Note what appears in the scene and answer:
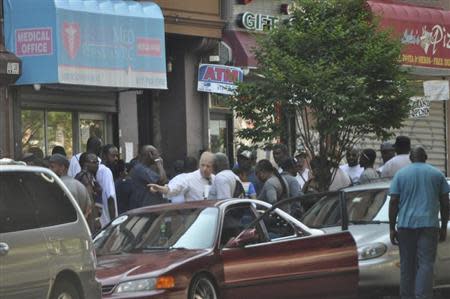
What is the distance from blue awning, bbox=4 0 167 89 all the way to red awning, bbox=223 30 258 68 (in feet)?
8.48

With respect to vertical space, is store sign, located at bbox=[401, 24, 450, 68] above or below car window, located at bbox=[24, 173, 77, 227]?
above

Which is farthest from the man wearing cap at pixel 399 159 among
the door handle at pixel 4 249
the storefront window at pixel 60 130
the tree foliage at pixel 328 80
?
the door handle at pixel 4 249

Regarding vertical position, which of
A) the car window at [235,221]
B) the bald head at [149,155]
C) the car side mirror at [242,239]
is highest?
the bald head at [149,155]

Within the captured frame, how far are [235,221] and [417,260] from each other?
6.59ft

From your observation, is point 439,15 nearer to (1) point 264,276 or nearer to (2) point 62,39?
(2) point 62,39

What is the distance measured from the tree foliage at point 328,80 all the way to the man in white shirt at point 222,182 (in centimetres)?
210

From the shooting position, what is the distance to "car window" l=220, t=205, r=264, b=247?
10.4 meters

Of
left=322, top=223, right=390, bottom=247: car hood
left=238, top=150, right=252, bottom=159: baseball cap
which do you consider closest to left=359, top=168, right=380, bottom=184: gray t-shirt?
left=238, top=150, right=252, bottom=159: baseball cap

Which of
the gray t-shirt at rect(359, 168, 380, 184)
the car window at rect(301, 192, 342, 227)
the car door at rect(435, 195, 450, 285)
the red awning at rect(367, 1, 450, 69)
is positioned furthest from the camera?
the red awning at rect(367, 1, 450, 69)

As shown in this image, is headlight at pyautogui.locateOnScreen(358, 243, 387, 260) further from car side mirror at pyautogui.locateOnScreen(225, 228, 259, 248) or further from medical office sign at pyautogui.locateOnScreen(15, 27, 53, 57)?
medical office sign at pyautogui.locateOnScreen(15, 27, 53, 57)

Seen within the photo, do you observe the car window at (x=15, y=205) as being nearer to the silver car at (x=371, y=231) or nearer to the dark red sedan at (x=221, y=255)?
the dark red sedan at (x=221, y=255)

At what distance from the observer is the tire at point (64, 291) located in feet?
27.0

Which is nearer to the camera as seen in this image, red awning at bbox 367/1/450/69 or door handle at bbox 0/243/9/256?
door handle at bbox 0/243/9/256

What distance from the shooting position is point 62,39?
1599cm
